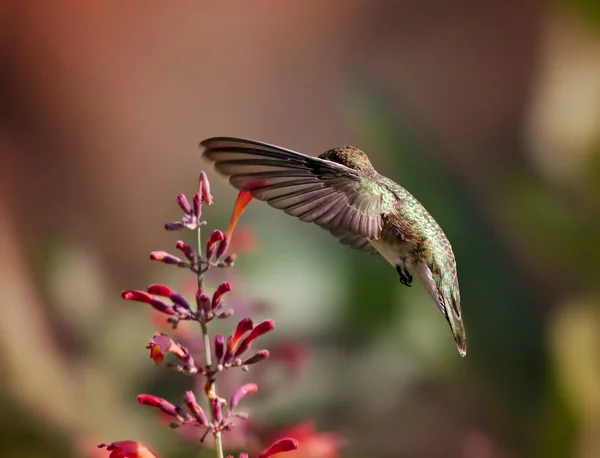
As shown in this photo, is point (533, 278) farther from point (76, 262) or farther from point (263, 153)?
point (263, 153)

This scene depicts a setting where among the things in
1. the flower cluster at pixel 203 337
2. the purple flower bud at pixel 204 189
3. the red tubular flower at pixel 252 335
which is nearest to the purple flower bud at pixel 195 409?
the flower cluster at pixel 203 337

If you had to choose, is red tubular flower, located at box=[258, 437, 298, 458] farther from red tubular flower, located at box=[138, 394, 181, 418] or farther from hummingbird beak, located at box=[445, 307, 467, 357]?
hummingbird beak, located at box=[445, 307, 467, 357]

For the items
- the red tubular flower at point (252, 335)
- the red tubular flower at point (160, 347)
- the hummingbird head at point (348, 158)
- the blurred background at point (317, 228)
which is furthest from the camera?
the blurred background at point (317, 228)


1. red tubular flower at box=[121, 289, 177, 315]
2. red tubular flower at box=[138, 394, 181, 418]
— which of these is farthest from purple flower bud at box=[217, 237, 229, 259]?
red tubular flower at box=[138, 394, 181, 418]

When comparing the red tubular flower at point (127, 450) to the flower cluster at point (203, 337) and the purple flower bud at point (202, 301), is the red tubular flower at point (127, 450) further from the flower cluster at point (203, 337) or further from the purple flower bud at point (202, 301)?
the purple flower bud at point (202, 301)

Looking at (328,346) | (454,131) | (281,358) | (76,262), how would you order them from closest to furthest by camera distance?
(281,358)
(76,262)
(328,346)
(454,131)

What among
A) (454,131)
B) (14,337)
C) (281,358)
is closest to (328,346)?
(14,337)
